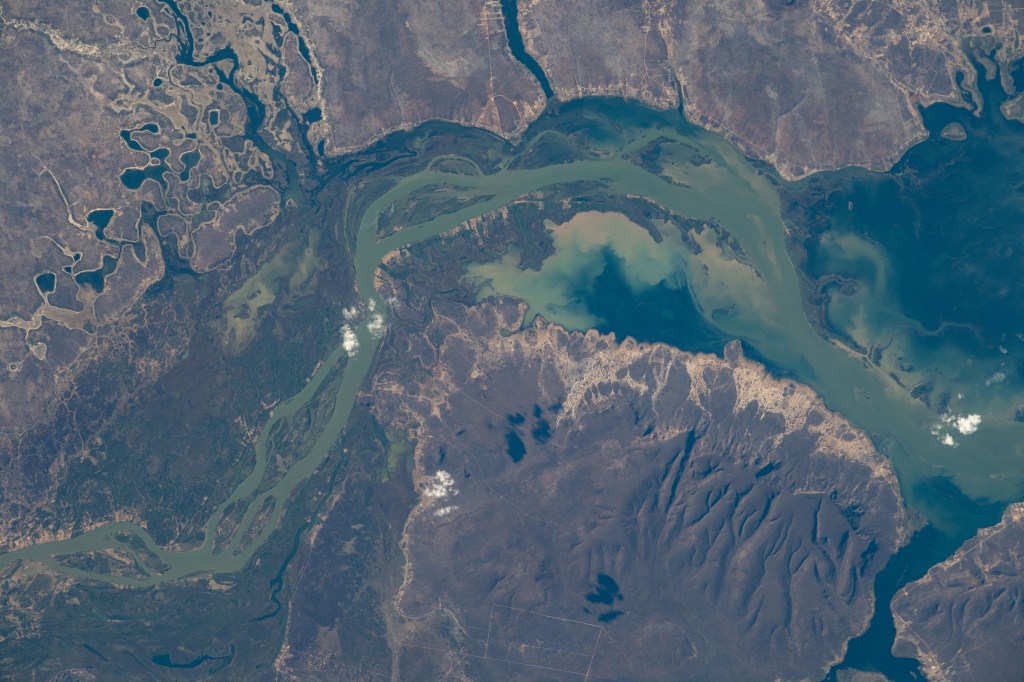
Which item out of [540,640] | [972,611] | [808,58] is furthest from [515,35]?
[972,611]

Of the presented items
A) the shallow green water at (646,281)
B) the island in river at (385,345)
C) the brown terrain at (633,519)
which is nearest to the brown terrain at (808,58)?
the island in river at (385,345)

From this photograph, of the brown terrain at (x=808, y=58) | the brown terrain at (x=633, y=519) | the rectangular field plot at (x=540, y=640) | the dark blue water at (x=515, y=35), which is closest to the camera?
the brown terrain at (x=633, y=519)

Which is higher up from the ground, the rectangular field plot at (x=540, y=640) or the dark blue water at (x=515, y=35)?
the dark blue water at (x=515, y=35)

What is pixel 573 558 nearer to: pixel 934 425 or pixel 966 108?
pixel 934 425

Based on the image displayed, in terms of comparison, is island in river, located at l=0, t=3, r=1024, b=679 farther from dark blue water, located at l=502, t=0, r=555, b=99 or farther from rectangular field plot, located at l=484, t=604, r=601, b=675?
dark blue water, located at l=502, t=0, r=555, b=99

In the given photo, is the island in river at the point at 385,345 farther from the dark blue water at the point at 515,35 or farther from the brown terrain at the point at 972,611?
the brown terrain at the point at 972,611

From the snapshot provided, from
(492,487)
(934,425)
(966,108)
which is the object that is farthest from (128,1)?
(934,425)
